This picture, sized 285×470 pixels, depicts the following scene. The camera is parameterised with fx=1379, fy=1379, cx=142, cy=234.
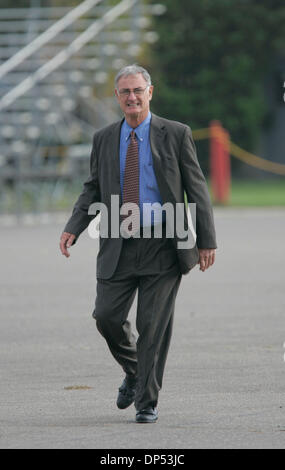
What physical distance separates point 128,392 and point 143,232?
2.89 feet

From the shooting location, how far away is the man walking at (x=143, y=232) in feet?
23.4

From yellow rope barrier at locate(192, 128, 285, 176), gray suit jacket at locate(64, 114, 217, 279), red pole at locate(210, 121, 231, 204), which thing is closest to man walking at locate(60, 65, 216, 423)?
gray suit jacket at locate(64, 114, 217, 279)

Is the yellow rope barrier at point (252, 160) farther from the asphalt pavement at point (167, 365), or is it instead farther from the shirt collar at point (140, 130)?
the shirt collar at point (140, 130)

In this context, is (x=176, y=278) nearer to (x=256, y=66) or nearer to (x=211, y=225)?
(x=211, y=225)

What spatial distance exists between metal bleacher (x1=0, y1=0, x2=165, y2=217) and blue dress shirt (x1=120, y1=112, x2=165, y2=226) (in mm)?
16928

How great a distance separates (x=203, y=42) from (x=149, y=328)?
38302 millimetres

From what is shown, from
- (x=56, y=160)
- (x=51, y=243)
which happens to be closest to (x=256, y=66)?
(x=56, y=160)

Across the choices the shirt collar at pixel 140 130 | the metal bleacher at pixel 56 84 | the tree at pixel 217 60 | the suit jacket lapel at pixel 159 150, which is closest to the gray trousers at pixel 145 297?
the suit jacket lapel at pixel 159 150

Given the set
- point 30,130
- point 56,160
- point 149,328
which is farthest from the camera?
point 56,160

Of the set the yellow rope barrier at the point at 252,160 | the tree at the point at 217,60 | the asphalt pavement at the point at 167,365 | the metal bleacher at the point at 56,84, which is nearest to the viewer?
the asphalt pavement at the point at 167,365

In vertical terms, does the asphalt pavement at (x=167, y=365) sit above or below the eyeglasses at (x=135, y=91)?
below

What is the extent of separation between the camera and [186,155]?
282 inches

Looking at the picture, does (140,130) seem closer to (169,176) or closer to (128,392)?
(169,176)

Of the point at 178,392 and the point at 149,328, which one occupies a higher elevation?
the point at 149,328
